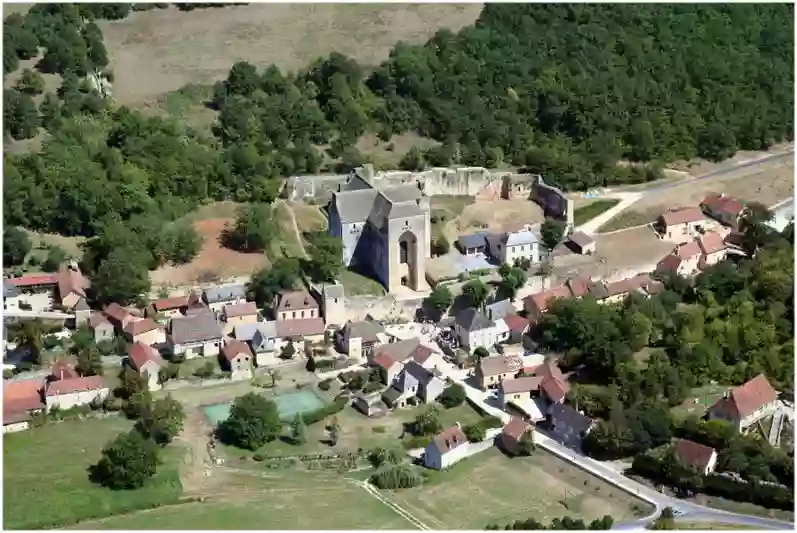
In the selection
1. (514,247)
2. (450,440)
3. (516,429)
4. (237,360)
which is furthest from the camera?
(514,247)

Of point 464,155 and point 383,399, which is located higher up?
point 464,155

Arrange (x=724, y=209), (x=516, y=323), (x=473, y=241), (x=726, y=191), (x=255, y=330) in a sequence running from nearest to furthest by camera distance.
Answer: (x=255, y=330) → (x=516, y=323) → (x=473, y=241) → (x=724, y=209) → (x=726, y=191)

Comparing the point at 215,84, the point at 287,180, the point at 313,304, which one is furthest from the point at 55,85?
the point at 313,304

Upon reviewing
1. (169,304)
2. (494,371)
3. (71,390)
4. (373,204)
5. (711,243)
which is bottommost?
(494,371)

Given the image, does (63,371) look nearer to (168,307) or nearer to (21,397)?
(21,397)

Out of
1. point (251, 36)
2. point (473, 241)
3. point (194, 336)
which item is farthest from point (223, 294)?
point (251, 36)

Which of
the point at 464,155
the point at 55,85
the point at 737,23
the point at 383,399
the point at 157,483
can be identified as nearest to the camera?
the point at 157,483

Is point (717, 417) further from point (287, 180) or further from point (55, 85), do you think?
point (55, 85)

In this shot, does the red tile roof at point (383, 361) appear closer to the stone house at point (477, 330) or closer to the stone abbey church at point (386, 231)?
the stone house at point (477, 330)
